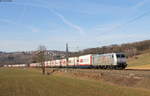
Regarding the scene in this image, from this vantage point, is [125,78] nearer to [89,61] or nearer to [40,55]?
[89,61]

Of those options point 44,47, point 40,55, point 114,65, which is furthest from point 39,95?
point 44,47

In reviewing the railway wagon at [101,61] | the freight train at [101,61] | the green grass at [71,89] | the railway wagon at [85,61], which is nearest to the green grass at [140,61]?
the railway wagon at [101,61]

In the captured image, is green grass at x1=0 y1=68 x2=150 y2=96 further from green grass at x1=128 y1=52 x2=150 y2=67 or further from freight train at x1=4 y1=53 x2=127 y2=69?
green grass at x1=128 y1=52 x2=150 y2=67

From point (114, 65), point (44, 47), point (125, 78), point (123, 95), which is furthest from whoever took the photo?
point (44, 47)

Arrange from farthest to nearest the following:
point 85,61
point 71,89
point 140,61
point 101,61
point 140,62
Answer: point 140,61 < point 140,62 < point 85,61 < point 101,61 < point 71,89

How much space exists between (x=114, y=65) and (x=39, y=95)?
3637 centimetres

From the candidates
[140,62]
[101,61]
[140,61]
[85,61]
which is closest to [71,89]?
[101,61]

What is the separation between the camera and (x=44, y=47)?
141375 mm

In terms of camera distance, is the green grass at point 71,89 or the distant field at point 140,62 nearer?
Answer: the green grass at point 71,89

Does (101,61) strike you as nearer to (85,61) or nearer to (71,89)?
(85,61)

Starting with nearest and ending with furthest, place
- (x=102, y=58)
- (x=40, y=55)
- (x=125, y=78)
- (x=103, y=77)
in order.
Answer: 1. (x=125, y=78)
2. (x=103, y=77)
3. (x=102, y=58)
4. (x=40, y=55)

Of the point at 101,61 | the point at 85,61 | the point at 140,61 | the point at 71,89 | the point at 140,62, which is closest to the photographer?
the point at 71,89

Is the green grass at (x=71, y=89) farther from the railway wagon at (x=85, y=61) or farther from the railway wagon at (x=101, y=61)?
the railway wagon at (x=85, y=61)

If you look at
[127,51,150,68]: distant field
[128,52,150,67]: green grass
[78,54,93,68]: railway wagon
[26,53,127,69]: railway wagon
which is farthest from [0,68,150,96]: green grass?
[128,52,150,67]: green grass
